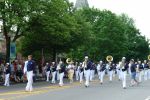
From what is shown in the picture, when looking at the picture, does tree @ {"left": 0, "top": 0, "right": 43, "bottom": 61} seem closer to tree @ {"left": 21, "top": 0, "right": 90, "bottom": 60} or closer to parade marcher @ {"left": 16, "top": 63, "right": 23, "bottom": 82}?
tree @ {"left": 21, "top": 0, "right": 90, "bottom": 60}

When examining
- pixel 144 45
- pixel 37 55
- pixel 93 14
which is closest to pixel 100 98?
pixel 37 55

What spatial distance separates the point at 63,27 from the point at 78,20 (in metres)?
12.0

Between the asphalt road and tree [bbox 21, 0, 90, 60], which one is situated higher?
tree [bbox 21, 0, 90, 60]

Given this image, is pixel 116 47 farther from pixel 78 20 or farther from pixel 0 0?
pixel 0 0

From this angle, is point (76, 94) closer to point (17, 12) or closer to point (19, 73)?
point (19, 73)

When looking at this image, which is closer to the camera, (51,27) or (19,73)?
(19,73)

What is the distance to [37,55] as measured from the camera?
65.4m

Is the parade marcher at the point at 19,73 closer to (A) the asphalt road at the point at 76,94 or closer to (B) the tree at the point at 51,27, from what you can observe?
(B) the tree at the point at 51,27

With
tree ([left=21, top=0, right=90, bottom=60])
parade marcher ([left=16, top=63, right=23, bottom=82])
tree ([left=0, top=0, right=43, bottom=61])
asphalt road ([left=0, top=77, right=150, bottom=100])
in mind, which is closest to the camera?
asphalt road ([left=0, top=77, right=150, bottom=100])

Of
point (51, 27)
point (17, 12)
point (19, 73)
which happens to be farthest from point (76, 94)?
point (51, 27)

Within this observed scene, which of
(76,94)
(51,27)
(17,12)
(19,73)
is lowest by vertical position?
(76,94)

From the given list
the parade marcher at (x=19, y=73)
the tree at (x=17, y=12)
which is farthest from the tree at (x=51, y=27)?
the parade marcher at (x=19, y=73)

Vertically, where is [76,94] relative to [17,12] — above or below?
below

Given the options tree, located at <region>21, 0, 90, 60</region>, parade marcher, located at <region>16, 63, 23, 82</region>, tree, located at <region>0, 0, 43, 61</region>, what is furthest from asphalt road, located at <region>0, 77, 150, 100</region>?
tree, located at <region>21, 0, 90, 60</region>
